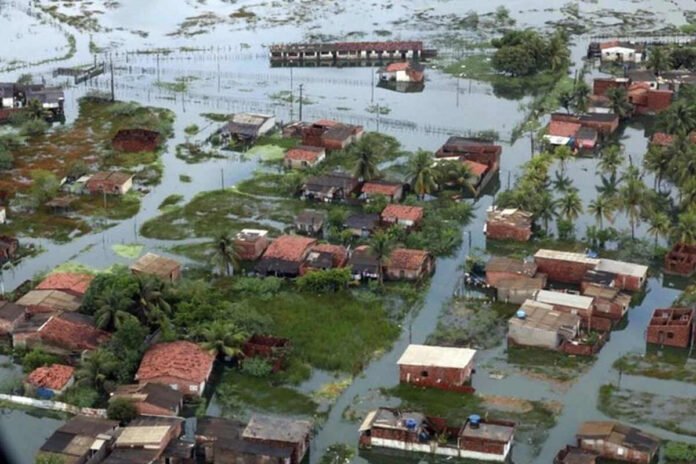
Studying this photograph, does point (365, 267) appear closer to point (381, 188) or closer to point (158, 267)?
point (158, 267)

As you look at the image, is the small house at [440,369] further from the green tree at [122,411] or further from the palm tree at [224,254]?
the palm tree at [224,254]

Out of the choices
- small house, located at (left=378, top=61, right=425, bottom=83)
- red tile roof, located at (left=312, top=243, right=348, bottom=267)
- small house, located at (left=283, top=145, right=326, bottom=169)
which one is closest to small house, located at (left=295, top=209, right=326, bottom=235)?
red tile roof, located at (left=312, top=243, right=348, bottom=267)

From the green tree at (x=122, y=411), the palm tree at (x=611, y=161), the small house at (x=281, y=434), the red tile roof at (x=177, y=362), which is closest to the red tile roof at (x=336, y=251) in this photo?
the red tile roof at (x=177, y=362)

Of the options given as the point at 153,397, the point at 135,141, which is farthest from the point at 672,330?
the point at 135,141

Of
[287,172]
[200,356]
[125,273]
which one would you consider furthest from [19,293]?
[287,172]

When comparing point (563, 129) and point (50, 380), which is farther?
point (563, 129)

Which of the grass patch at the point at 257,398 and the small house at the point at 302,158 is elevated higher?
the small house at the point at 302,158
